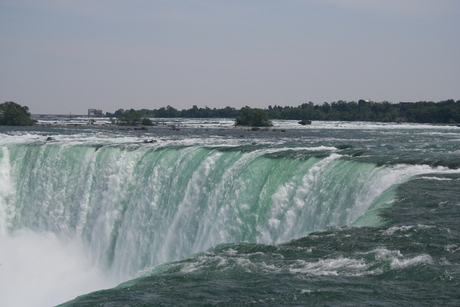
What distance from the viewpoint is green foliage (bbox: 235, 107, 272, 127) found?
251ft

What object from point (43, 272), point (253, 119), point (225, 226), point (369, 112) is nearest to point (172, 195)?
point (225, 226)

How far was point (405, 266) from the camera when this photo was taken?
9.91 metres

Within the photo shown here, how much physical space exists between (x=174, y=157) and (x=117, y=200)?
294 cm

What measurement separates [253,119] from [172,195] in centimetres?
5647

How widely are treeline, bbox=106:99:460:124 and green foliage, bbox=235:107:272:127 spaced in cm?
2201

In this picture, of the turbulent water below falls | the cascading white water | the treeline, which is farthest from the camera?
the treeline

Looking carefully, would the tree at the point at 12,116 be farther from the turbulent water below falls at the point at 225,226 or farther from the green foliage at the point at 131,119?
the turbulent water below falls at the point at 225,226

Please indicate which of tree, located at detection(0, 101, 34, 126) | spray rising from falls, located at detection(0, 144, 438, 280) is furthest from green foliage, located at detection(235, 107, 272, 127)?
spray rising from falls, located at detection(0, 144, 438, 280)

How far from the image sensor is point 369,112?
131000mm

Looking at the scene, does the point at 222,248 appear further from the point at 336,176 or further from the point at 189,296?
the point at 336,176

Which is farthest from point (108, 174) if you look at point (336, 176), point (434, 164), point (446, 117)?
point (446, 117)

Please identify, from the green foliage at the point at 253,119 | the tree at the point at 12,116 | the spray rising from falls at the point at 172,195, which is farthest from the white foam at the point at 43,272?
the tree at the point at 12,116

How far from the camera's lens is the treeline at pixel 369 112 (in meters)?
96.4

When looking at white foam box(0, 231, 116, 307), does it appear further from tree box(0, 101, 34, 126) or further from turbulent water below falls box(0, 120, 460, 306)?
tree box(0, 101, 34, 126)
